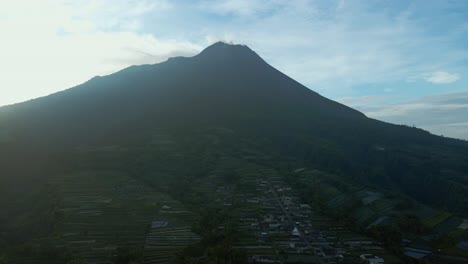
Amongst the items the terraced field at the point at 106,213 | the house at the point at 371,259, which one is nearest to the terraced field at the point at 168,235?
the terraced field at the point at 106,213

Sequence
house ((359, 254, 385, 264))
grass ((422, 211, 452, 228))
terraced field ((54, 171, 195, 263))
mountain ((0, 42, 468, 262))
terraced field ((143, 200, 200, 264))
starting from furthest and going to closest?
mountain ((0, 42, 468, 262)), grass ((422, 211, 452, 228)), terraced field ((54, 171, 195, 263)), terraced field ((143, 200, 200, 264)), house ((359, 254, 385, 264))

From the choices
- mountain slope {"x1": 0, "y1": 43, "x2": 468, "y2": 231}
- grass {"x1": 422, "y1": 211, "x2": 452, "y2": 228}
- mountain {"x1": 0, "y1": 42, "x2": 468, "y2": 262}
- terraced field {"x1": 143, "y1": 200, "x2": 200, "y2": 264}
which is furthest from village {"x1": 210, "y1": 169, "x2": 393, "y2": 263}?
mountain slope {"x1": 0, "y1": 43, "x2": 468, "y2": 231}

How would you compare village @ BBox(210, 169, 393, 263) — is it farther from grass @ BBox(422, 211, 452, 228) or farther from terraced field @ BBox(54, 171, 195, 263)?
grass @ BBox(422, 211, 452, 228)

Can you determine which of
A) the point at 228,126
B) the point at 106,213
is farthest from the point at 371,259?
the point at 228,126

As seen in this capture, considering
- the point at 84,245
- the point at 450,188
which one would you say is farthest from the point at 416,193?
the point at 84,245

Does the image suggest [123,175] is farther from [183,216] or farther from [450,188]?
[450,188]

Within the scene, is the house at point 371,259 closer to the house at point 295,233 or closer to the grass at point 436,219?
the house at point 295,233

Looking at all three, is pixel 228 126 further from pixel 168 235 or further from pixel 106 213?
pixel 168 235
